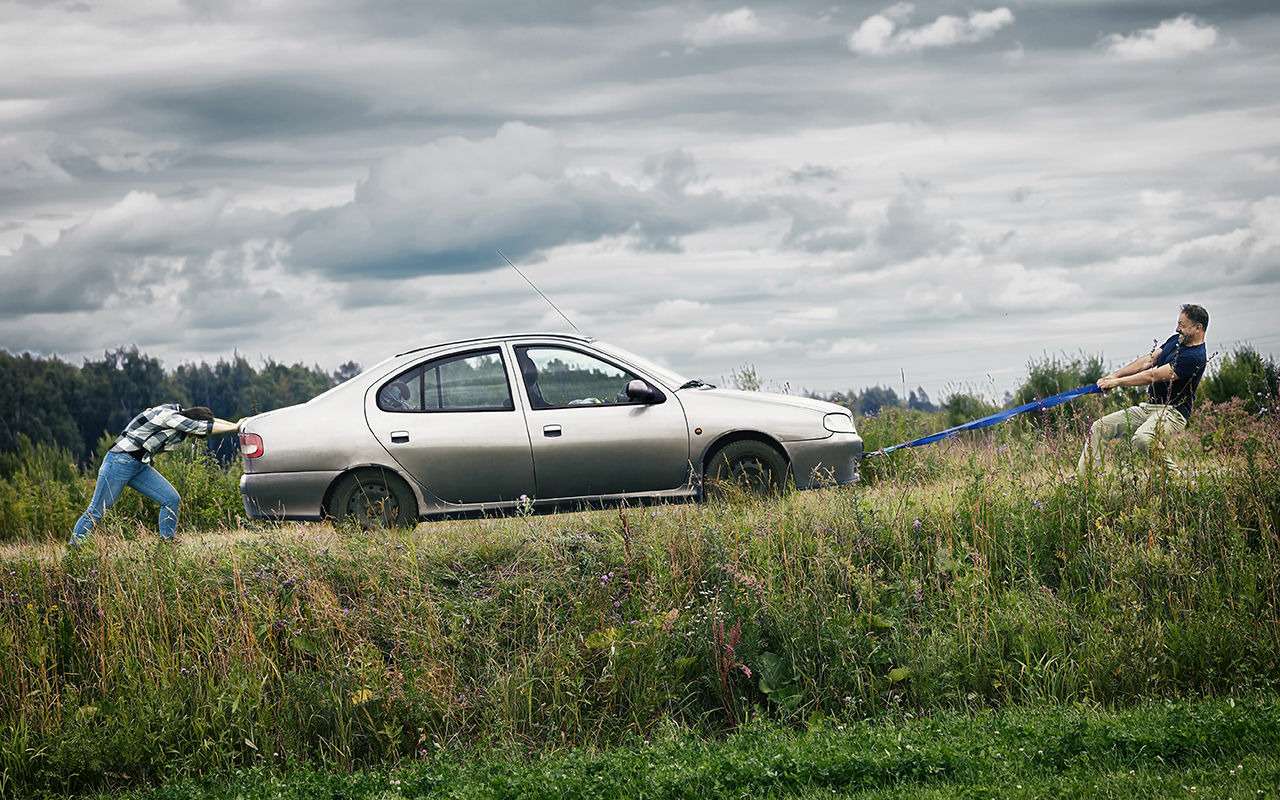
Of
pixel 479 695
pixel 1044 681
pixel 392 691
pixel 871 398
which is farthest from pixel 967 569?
pixel 871 398

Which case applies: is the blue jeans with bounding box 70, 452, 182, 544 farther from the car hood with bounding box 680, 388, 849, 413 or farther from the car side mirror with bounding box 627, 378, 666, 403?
the car hood with bounding box 680, 388, 849, 413

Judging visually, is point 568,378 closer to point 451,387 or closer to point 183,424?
point 451,387

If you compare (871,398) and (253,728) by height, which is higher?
(871,398)

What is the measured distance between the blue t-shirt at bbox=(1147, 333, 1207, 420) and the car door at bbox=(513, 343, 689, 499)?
510 cm

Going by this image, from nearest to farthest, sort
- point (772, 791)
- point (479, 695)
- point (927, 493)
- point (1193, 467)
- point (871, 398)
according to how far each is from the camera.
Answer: point (772, 791) < point (479, 695) < point (1193, 467) < point (927, 493) < point (871, 398)

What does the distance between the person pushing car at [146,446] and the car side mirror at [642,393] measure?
4.34m

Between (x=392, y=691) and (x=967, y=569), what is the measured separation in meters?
4.38

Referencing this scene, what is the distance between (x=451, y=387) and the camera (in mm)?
11594

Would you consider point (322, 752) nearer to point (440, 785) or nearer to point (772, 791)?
point (440, 785)

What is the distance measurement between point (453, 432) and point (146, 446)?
3.77 m

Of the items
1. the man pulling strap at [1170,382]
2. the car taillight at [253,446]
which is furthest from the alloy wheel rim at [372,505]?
the man pulling strap at [1170,382]

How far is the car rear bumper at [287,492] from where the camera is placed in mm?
11062

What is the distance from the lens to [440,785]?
7.00 meters

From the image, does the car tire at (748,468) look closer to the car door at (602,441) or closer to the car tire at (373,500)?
the car door at (602,441)
